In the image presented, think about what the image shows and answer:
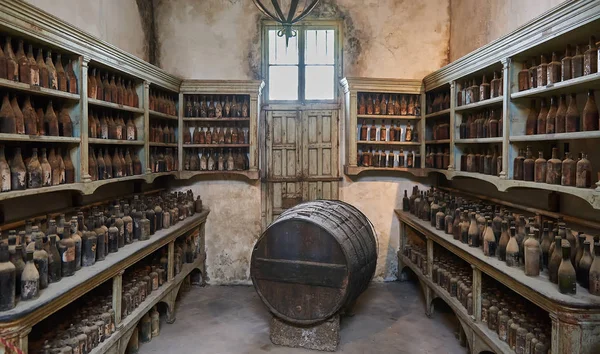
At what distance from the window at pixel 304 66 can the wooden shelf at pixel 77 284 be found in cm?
298

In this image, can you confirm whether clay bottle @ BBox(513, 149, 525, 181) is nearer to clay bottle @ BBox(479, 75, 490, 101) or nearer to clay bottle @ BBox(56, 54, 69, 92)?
clay bottle @ BBox(479, 75, 490, 101)

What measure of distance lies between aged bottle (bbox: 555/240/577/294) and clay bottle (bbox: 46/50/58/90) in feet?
12.5

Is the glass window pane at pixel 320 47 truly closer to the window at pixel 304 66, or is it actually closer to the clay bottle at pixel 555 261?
the window at pixel 304 66

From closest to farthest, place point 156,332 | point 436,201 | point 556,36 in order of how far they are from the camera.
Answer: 1. point 556,36
2. point 156,332
3. point 436,201

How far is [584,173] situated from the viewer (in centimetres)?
290

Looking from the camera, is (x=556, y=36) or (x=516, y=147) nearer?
(x=556, y=36)

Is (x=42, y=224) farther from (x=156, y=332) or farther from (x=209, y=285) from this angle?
(x=209, y=285)

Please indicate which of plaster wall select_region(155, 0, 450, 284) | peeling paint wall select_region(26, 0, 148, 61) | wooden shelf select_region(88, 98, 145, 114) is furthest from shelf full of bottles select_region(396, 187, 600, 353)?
peeling paint wall select_region(26, 0, 148, 61)

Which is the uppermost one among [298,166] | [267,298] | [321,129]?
[321,129]

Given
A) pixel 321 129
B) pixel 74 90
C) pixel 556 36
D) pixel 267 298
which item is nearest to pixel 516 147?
pixel 556 36

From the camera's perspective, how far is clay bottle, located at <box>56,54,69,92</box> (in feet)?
11.2

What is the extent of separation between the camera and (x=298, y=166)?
6.41 m

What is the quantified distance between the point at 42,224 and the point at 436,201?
13.8 ft

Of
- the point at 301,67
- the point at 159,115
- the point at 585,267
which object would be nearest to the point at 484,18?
the point at 301,67
